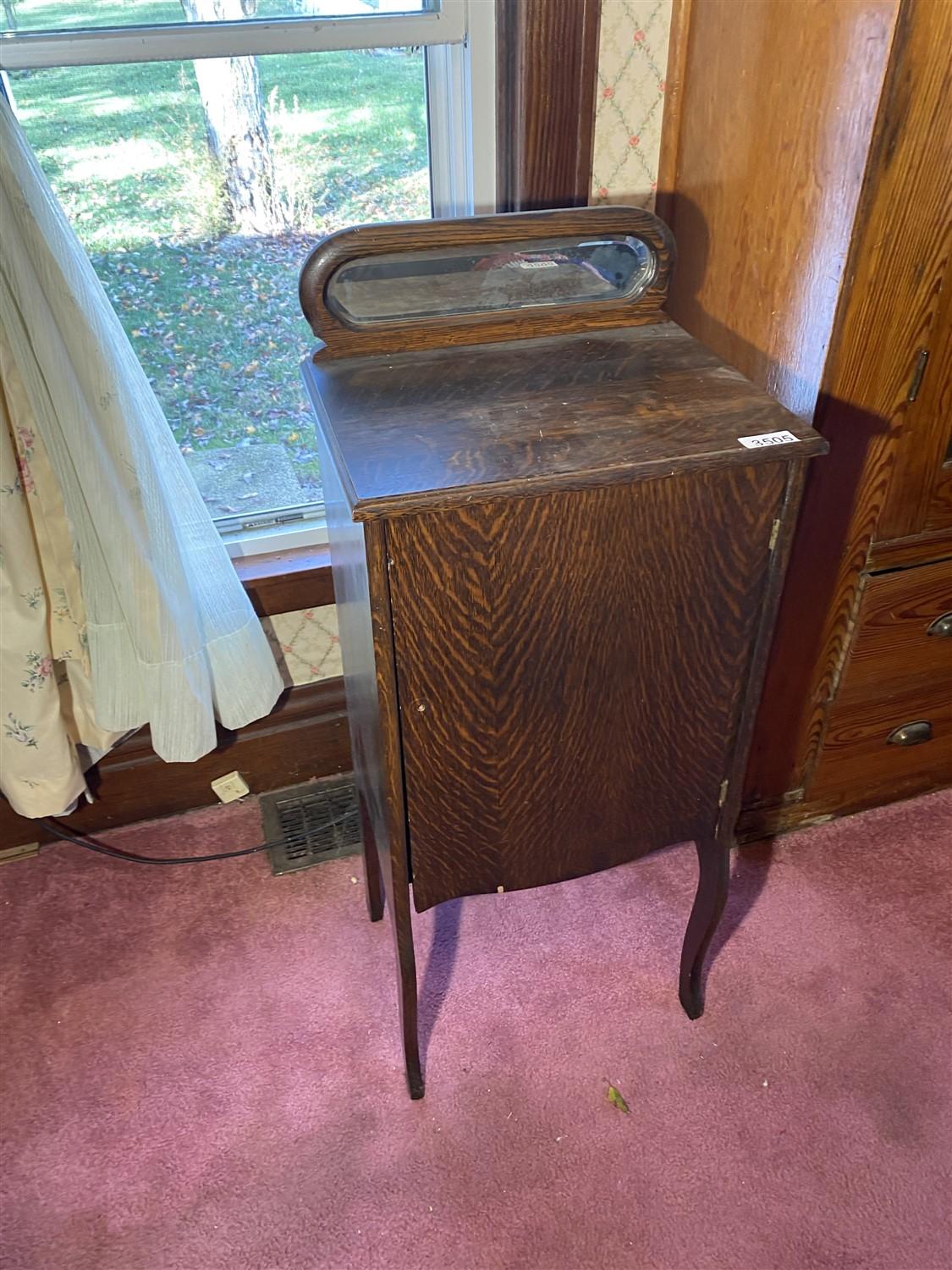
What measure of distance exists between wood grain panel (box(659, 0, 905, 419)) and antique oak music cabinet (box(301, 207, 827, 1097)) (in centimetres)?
18

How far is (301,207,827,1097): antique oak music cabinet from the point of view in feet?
2.65

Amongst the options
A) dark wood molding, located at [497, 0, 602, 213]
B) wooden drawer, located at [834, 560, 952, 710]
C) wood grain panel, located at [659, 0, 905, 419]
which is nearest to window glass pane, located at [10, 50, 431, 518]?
dark wood molding, located at [497, 0, 602, 213]

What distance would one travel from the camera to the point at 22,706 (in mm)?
1304

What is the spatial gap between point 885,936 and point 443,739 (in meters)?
0.92

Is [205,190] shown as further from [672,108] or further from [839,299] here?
[839,299]

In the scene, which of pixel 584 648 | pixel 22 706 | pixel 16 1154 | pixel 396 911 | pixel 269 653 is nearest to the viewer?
pixel 584 648

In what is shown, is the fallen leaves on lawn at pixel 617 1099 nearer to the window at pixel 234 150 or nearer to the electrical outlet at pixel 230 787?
the electrical outlet at pixel 230 787

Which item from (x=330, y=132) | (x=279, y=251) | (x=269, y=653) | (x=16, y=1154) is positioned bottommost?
(x=16, y=1154)

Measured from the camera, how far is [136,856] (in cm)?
157

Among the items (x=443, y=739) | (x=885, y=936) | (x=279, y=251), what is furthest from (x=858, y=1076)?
(x=279, y=251)

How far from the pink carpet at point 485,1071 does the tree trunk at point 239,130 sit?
99 cm

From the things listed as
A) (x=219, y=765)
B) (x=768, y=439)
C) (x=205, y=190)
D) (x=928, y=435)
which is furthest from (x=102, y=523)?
(x=928, y=435)

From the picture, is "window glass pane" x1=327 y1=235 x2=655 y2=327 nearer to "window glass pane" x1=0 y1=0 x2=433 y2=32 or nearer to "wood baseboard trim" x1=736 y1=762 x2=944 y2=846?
"window glass pane" x1=0 y1=0 x2=433 y2=32

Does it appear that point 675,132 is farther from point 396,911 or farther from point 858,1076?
point 858,1076
